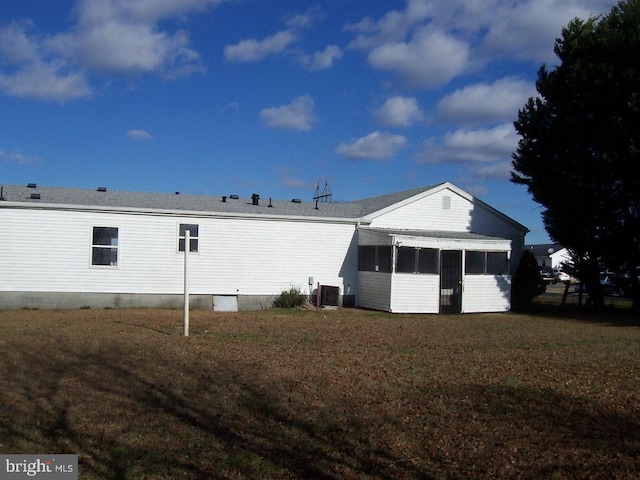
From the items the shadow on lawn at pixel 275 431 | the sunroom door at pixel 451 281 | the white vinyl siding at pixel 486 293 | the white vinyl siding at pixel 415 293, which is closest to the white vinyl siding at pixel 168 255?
the white vinyl siding at pixel 415 293

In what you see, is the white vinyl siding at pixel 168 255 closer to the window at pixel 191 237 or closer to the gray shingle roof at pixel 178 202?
the window at pixel 191 237

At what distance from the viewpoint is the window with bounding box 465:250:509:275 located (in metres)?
21.9

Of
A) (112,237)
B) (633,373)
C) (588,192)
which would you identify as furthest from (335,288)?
(633,373)

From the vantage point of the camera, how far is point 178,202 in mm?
20641

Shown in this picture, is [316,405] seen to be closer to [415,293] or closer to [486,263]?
[415,293]

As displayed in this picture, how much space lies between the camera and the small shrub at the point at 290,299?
20.0 m

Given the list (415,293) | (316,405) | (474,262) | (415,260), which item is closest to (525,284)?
(474,262)

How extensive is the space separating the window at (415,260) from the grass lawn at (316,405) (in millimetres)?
7390

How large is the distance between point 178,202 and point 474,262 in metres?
10.7

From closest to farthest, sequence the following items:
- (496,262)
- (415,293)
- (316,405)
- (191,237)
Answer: (316,405), (191,237), (415,293), (496,262)

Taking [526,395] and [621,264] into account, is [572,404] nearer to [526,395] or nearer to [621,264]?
[526,395]

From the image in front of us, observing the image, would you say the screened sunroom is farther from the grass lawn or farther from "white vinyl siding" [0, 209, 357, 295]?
the grass lawn

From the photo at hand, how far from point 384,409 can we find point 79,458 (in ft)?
11.2

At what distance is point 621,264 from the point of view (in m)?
21.6
